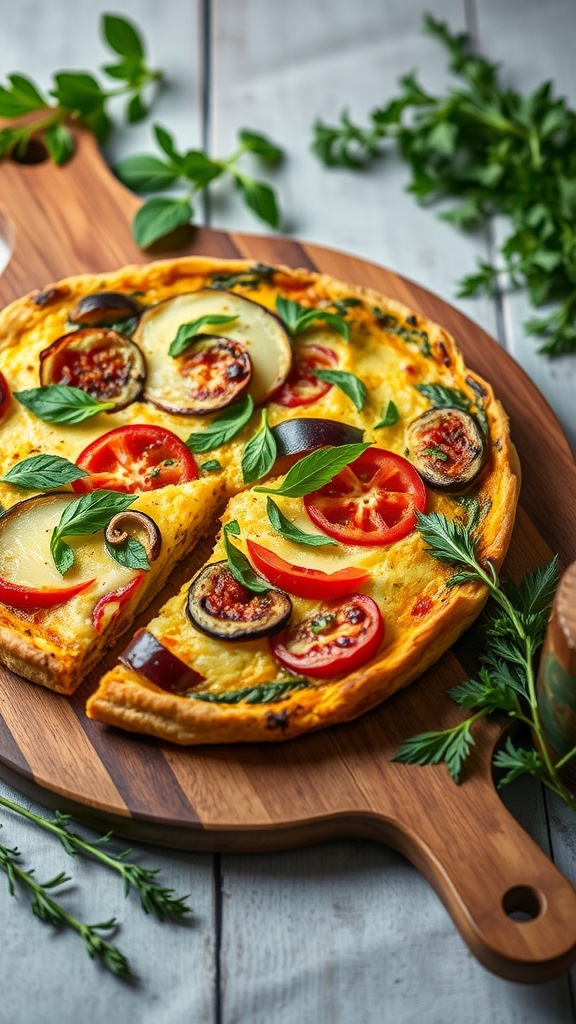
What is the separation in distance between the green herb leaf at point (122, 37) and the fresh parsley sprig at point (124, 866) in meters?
5.64

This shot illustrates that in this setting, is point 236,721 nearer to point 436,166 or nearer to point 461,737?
point 461,737

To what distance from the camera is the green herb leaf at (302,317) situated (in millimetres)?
6707

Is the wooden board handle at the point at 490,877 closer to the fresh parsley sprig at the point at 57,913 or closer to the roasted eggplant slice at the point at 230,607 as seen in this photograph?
the roasted eggplant slice at the point at 230,607

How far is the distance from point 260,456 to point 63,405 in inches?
45.2

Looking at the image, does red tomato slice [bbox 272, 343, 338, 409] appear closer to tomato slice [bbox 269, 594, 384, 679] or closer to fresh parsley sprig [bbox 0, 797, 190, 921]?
→ tomato slice [bbox 269, 594, 384, 679]

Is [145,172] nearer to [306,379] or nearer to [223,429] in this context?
[306,379]

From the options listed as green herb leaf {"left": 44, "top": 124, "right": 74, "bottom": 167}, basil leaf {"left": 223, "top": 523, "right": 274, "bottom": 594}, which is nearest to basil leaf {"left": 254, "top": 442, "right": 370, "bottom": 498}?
basil leaf {"left": 223, "top": 523, "right": 274, "bottom": 594}

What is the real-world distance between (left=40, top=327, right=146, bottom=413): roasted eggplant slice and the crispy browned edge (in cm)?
177

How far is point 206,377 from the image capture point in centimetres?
662

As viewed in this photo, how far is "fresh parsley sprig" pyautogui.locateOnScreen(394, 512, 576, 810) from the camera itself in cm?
528

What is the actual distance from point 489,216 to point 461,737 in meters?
4.44

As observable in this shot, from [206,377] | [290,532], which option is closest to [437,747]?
[290,532]

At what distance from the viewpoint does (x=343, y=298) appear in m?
7.01

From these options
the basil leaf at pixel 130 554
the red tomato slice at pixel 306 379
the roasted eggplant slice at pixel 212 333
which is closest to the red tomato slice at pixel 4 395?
the roasted eggplant slice at pixel 212 333
